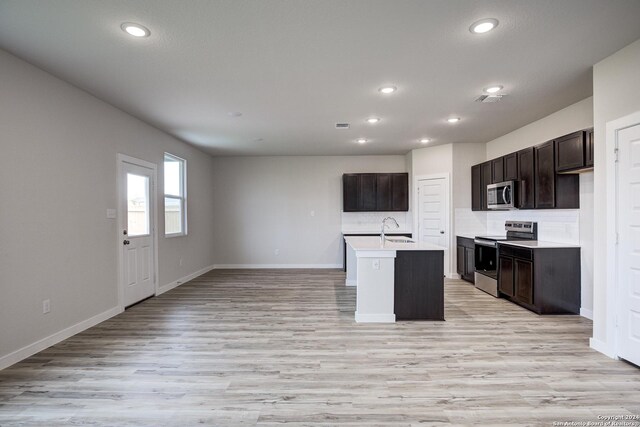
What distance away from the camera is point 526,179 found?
4.43 m

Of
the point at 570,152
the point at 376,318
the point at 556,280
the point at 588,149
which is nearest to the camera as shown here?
the point at 588,149

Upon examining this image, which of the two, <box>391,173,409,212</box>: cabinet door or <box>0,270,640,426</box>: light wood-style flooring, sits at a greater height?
<box>391,173,409,212</box>: cabinet door

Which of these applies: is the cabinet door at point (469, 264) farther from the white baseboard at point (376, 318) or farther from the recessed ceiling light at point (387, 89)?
the recessed ceiling light at point (387, 89)

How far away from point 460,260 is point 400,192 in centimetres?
199

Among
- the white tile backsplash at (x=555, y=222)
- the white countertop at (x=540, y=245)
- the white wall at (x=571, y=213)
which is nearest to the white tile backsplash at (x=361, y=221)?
the white tile backsplash at (x=555, y=222)

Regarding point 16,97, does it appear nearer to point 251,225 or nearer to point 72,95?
point 72,95

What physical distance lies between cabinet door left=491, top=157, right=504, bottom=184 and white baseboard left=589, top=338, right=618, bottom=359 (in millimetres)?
2740

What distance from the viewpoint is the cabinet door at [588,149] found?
332cm

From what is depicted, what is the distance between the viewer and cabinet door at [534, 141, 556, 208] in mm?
3957

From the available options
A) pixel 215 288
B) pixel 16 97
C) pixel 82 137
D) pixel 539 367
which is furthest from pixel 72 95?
pixel 539 367

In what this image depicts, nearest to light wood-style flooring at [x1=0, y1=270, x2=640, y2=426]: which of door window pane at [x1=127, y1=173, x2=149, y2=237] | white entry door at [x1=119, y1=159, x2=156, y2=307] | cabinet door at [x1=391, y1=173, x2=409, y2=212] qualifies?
white entry door at [x1=119, y1=159, x2=156, y2=307]

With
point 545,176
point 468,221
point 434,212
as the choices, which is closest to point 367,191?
point 434,212

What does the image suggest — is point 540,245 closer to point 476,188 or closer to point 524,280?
point 524,280

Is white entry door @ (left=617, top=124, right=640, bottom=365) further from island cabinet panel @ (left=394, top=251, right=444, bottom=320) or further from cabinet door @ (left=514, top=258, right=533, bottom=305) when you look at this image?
island cabinet panel @ (left=394, top=251, right=444, bottom=320)
